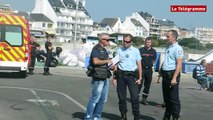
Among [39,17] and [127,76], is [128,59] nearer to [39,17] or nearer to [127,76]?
[127,76]

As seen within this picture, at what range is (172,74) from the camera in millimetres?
10227

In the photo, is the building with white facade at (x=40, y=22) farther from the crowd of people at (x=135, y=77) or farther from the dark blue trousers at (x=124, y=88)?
the dark blue trousers at (x=124, y=88)

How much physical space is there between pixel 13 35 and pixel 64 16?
131m

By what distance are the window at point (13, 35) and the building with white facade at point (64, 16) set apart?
123 meters

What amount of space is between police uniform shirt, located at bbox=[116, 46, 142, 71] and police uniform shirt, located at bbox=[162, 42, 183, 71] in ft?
1.98

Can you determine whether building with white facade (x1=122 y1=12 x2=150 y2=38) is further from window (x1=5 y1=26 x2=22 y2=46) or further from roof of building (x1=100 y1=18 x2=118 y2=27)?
window (x1=5 y1=26 x2=22 y2=46)

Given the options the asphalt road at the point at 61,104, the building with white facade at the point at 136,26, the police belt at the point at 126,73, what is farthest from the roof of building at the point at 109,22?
the police belt at the point at 126,73

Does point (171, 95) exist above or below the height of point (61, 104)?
above

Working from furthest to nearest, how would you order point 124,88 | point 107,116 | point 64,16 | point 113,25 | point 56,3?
point 113,25
point 56,3
point 64,16
point 107,116
point 124,88

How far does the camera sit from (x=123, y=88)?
A: 10.3 m

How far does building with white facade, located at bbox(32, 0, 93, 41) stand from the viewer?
148250mm

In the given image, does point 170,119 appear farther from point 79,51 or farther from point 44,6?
point 44,6

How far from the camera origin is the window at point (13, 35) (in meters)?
20.1

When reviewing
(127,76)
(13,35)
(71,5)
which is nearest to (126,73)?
(127,76)
